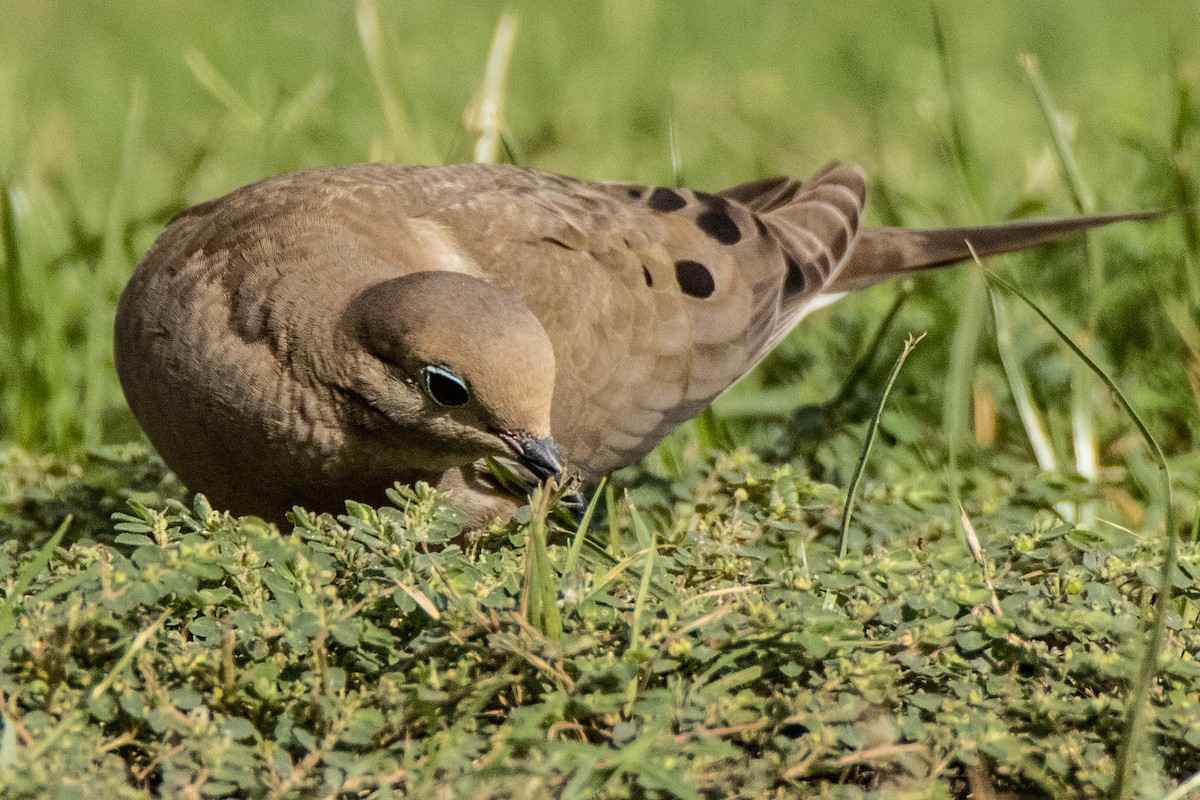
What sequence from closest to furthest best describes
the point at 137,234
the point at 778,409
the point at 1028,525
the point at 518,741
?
the point at 518,741
the point at 1028,525
the point at 778,409
the point at 137,234

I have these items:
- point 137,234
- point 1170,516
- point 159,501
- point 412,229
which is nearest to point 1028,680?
point 1170,516

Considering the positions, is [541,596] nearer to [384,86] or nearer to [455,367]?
[455,367]

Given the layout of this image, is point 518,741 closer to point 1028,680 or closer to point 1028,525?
point 1028,680

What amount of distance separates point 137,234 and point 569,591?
150 inches

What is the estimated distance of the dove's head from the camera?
3477 millimetres

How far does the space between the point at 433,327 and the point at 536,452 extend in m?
0.38

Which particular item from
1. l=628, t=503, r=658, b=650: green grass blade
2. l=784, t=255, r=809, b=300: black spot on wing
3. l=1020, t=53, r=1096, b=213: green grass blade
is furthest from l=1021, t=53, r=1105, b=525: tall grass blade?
l=628, t=503, r=658, b=650: green grass blade

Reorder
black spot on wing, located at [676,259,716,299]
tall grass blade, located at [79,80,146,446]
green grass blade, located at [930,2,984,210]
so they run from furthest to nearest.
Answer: green grass blade, located at [930,2,984,210] < tall grass blade, located at [79,80,146,446] < black spot on wing, located at [676,259,716,299]

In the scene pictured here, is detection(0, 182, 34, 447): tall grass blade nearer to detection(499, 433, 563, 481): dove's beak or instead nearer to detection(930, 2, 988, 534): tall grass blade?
detection(499, 433, 563, 481): dove's beak

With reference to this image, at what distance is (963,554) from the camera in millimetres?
3322

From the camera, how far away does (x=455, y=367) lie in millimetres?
3502

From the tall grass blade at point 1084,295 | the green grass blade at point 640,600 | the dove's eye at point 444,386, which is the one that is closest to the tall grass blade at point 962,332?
the tall grass blade at point 1084,295

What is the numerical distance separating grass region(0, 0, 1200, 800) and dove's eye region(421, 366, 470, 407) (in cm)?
23

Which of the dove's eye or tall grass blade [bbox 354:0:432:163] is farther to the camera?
tall grass blade [bbox 354:0:432:163]
